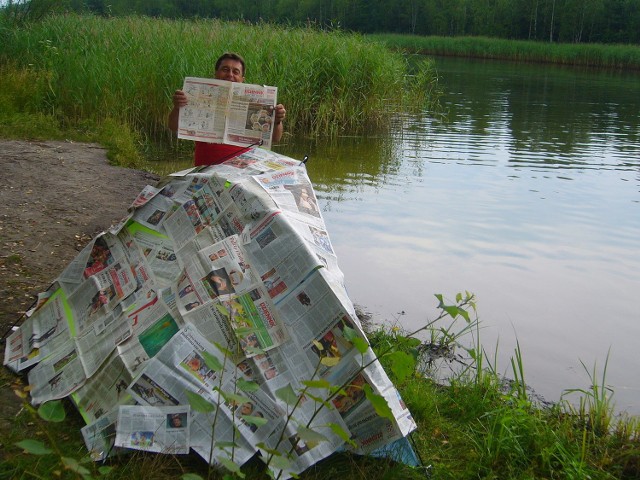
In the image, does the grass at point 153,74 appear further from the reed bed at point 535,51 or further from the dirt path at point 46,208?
the reed bed at point 535,51

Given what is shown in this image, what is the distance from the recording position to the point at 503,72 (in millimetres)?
28984

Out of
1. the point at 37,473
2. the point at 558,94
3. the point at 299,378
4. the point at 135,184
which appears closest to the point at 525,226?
the point at 135,184

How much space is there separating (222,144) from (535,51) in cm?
3641

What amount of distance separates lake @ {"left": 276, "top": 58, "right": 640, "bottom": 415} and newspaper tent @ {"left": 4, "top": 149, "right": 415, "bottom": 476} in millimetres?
1856

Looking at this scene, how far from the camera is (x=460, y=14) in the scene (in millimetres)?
54656

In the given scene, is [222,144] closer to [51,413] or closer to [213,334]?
[213,334]

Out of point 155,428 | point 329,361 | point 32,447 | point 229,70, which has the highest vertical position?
point 229,70

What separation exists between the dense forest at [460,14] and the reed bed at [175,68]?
2652 cm

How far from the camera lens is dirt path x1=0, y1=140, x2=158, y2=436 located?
3.79 metres

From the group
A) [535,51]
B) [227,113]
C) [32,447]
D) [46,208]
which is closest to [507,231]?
[227,113]

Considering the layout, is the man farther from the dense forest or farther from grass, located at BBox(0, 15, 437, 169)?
the dense forest

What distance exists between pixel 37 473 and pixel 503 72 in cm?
2911

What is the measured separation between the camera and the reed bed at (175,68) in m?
9.41

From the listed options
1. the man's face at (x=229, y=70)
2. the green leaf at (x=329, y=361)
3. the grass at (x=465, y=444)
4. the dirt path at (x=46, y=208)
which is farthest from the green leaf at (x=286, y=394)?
the man's face at (x=229, y=70)
